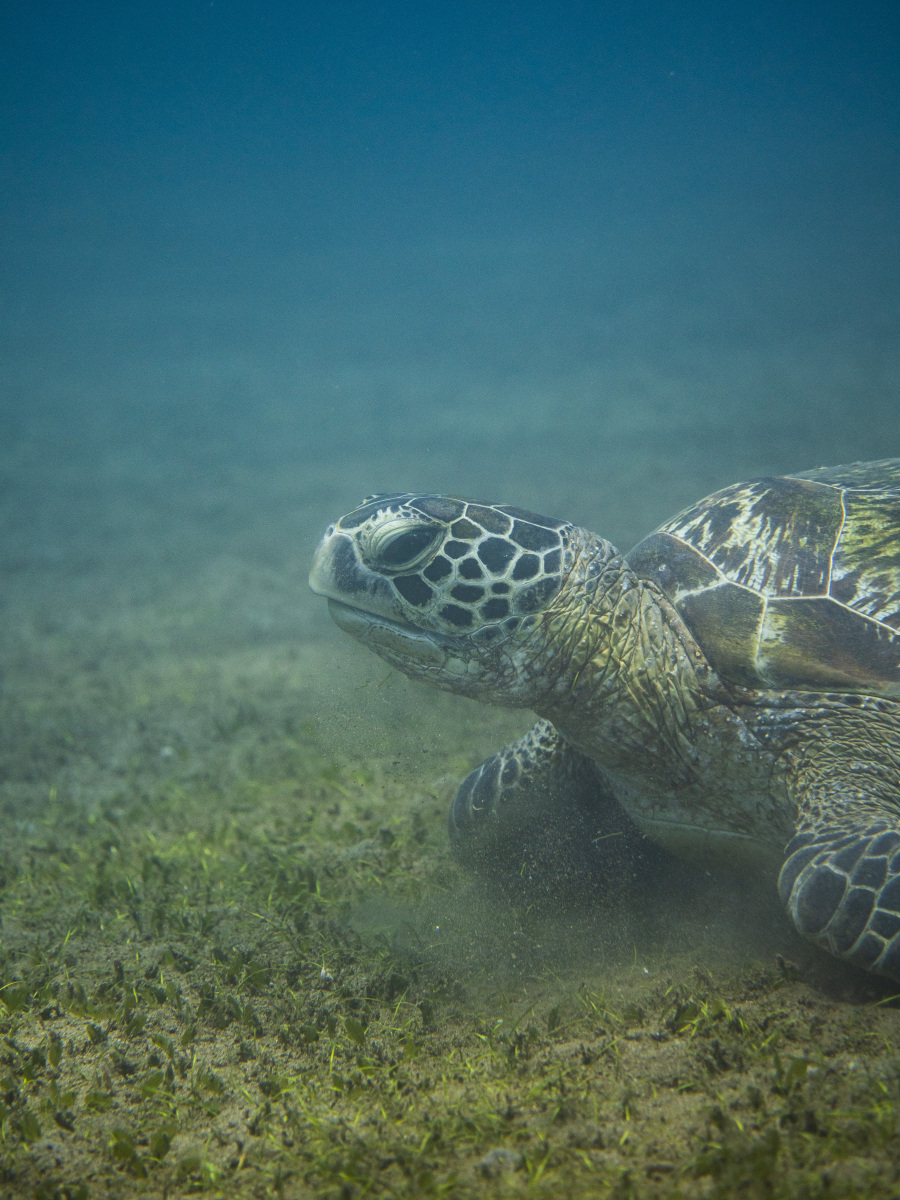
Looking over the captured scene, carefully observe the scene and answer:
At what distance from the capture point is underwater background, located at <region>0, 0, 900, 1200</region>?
211 cm

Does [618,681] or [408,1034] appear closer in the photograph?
[408,1034]

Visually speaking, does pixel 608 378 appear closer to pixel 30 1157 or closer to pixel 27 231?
pixel 30 1157

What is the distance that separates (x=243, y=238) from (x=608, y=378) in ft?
227

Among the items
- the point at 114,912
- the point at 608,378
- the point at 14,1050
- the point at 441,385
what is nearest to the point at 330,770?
the point at 114,912

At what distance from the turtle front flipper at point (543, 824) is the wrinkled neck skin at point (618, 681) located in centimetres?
41

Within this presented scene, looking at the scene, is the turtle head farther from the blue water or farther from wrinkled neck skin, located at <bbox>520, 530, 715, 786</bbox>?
the blue water

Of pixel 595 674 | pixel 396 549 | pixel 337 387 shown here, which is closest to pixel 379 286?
pixel 337 387

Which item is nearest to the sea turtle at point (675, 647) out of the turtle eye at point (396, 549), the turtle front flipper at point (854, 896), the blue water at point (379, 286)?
the turtle eye at point (396, 549)

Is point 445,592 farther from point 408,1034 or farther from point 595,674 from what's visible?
point 408,1034

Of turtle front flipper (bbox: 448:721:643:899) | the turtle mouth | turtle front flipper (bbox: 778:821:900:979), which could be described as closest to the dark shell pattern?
turtle front flipper (bbox: 778:821:900:979)

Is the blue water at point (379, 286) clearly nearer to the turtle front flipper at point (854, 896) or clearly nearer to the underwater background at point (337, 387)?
the underwater background at point (337, 387)

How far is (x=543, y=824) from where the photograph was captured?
8.43 feet

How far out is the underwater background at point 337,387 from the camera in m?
2.11

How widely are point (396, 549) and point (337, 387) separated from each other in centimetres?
3283
